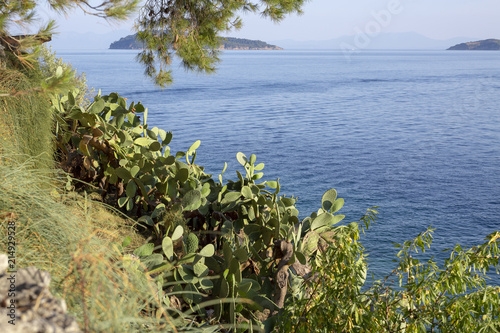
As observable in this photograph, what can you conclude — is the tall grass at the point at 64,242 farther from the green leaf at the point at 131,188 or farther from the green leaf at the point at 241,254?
the green leaf at the point at 241,254

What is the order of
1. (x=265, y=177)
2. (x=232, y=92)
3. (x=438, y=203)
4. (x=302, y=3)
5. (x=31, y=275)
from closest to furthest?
(x=31, y=275)
(x=302, y=3)
(x=438, y=203)
(x=265, y=177)
(x=232, y=92)

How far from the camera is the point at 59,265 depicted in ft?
4.57

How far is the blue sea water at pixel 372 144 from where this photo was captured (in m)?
9.76

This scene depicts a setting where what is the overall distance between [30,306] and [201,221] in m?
2.12

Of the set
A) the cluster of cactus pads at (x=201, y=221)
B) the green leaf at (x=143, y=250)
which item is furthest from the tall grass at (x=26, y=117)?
the green leaf at (x=143, y=250)

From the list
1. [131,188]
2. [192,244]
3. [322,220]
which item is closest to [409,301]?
[322,220]

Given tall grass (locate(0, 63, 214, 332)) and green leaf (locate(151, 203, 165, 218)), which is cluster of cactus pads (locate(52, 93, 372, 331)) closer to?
green leaf (locate(151, 203, 165, 218))

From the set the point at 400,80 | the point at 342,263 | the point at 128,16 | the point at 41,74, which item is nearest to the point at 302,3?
the point at 128,16

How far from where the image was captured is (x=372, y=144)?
51.7 ft

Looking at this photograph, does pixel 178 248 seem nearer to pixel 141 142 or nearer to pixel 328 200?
pixel 141 142

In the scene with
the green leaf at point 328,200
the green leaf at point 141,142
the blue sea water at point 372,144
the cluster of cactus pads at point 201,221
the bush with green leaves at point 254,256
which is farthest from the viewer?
the blue sea water at point 372,144

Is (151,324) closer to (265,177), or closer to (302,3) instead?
(302,3)

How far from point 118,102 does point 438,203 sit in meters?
9.03

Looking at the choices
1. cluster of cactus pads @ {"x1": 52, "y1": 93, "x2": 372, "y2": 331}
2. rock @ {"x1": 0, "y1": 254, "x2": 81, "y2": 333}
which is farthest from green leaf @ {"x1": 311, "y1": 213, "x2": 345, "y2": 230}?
rock @ {"x1": 0, "y1": 254, "x2": 81, "y2": 333}
